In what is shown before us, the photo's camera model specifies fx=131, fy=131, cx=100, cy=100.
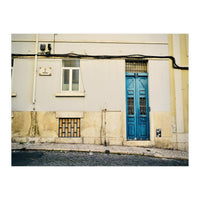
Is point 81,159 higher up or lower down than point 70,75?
lower down

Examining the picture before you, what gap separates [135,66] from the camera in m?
4.34

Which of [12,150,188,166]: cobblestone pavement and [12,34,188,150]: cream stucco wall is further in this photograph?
[12,34,188,150]: cream stucco wall

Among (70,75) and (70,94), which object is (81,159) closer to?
→ (70,94)

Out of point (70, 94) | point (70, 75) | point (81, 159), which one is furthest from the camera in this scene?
point (70, 75)

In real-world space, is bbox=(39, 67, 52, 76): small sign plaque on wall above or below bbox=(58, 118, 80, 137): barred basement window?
above

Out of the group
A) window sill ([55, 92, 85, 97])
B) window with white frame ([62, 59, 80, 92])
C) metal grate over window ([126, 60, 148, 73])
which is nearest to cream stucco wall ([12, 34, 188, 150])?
window sill ([55, 92, 85, 97])

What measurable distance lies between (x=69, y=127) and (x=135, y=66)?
9.42 feet

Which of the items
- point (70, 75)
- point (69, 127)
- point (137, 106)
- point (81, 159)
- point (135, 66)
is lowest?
point (81, 159)

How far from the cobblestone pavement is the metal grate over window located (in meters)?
2.62

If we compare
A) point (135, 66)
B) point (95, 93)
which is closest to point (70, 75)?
point (95, 93)

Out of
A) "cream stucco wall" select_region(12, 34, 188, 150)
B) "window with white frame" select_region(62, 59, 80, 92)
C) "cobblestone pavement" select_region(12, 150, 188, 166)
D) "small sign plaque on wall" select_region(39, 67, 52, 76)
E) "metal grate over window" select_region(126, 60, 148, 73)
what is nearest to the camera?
"cobblestone pavement" select_region(12, 150, 188, 166)

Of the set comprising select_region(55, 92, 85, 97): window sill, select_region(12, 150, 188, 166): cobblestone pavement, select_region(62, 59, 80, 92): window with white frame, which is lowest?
select_region(12, 150, 188, 166): cobblestone pavement

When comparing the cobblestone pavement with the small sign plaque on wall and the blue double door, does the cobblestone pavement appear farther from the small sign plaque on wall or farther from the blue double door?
the small sign plaque on wall

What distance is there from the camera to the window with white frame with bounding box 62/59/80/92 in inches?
162
